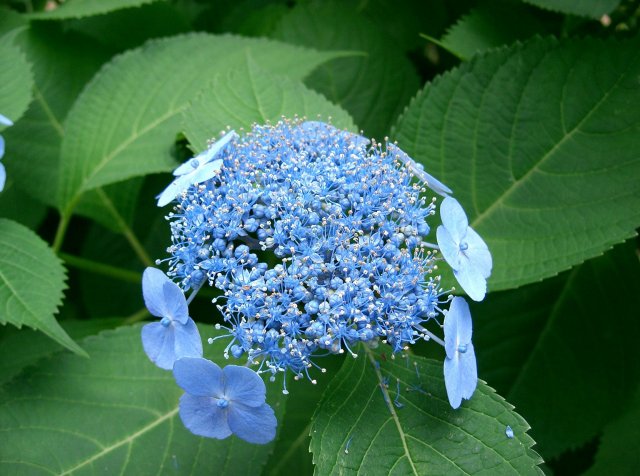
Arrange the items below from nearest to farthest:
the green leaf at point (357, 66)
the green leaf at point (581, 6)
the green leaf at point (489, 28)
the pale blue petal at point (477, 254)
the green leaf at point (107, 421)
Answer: the pale blue petal at point (477, 254), the green leaf at point (107, 421), the green leaf at point (581, 6), the green leaf at point (489, 28), the green leaf at point (357, 66)

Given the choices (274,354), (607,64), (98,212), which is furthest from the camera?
(98,212)

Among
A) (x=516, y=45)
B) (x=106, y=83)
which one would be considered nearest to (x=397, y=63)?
(x=516, y=45)

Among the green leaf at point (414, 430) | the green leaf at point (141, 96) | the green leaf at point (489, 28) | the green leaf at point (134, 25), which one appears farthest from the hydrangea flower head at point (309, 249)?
the green leaf at point (134, 25)

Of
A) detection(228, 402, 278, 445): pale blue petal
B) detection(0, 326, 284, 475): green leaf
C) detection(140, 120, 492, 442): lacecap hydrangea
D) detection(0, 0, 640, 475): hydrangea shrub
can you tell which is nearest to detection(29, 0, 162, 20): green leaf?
detection(0, 0, 640, 475): hydrangea shrub

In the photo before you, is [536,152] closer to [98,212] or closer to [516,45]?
[516,45]

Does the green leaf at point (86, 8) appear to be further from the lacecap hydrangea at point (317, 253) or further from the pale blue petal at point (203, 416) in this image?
the pale blue petal at point (203, 416)

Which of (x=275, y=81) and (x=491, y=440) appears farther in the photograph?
(x=275, y=81)
